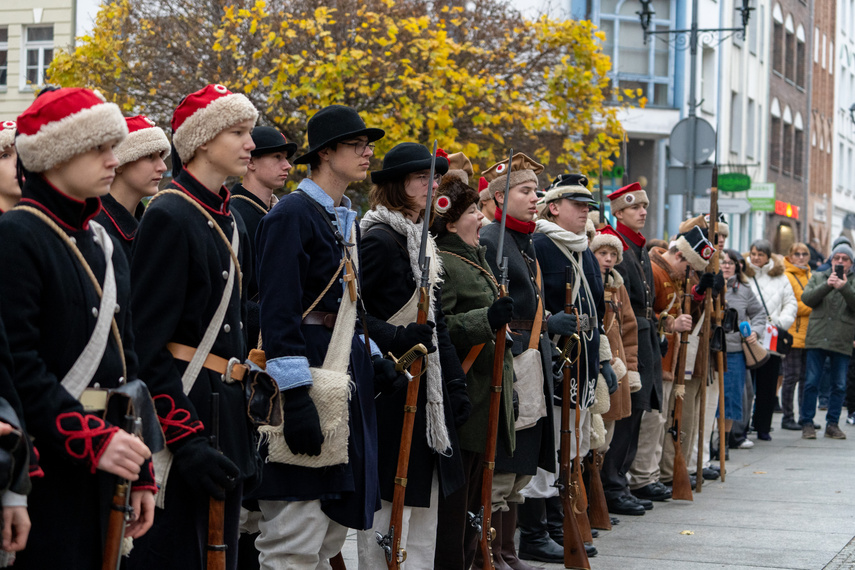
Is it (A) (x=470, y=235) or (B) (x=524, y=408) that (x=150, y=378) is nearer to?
(A) (x=470, y=235)

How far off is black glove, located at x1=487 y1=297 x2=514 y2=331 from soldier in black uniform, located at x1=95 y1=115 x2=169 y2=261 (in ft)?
5.11

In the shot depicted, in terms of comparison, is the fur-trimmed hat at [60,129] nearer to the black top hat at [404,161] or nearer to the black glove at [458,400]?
the black top hat at [404,161]

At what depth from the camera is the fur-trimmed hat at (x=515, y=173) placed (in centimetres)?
661

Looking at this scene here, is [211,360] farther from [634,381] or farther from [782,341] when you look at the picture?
[782,341]

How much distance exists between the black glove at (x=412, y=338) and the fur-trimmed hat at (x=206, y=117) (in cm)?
122

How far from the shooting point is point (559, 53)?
50.3ft

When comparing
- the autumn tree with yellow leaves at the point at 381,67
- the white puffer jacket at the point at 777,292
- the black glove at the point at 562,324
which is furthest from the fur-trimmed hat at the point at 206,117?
the white puffer jacket at the point at 777,292

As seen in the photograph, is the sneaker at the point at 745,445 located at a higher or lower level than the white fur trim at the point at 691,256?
lower

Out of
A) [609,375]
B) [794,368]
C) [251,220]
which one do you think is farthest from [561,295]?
[794,368]

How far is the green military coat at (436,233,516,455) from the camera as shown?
5590 millimetres

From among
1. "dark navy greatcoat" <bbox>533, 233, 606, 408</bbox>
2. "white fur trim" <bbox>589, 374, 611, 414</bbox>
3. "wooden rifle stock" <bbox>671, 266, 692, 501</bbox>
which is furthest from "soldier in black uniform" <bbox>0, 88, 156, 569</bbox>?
"wooden rifle stock" <bbox>671, 266, 692, 501</bbox>

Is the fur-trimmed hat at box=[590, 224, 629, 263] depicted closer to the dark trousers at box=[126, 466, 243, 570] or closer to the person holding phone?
the dark trousers at box=[126, 466, 243, 570]

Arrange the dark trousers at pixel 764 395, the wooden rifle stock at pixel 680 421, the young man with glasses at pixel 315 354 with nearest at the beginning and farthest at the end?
the young man with glasses at pixel 315 354
the wooden rifle stock at pixel 680 421
the dark trousers at pixel 764 395

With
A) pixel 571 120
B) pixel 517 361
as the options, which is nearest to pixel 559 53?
pixel 571 120
